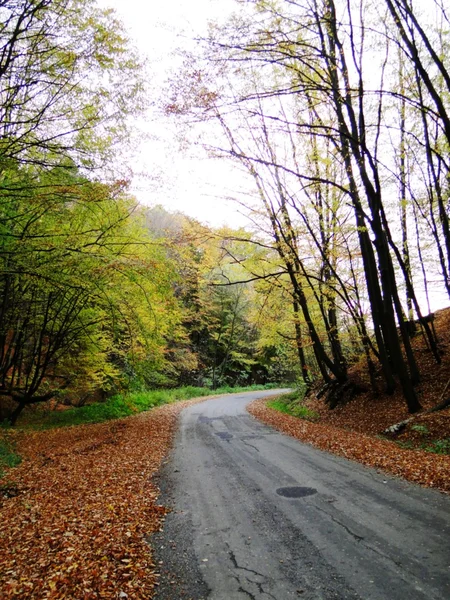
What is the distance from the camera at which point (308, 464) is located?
714cm

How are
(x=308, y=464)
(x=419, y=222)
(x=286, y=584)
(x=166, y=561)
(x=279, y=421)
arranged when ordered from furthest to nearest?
(x=419, y=222)
(x=279, y=421)
(x=308, y=464)
(x=166, y=561)
(x=286, y=584)

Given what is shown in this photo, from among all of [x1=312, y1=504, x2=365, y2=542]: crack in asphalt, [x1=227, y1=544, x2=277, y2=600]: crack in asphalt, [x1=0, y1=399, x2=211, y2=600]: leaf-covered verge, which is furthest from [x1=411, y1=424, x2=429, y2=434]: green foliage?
[x1=227, y1=544, x2=277, y2=600]: crack in asphalt

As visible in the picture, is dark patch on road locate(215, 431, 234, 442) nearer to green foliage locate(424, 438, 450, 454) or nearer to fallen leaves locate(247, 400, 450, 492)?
fallen leaves locate(247, 400, 450, 492)

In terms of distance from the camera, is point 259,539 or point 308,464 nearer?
point 259,539

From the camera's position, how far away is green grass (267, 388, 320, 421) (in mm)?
14272

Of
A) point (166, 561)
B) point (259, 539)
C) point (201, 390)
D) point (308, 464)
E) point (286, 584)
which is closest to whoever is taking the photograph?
point (286, 584)

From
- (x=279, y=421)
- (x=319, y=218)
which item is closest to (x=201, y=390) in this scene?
(x=279, y=421)

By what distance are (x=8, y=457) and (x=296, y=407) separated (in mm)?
11236

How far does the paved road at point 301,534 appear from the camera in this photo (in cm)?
325

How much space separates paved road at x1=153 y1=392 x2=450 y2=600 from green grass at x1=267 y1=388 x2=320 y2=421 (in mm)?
7095

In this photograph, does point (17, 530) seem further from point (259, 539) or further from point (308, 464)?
point (308, 464)

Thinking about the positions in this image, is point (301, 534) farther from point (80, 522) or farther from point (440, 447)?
point (440, 447)

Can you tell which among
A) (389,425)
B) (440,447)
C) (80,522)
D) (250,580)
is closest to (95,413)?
(389,425)

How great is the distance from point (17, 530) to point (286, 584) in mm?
3530
